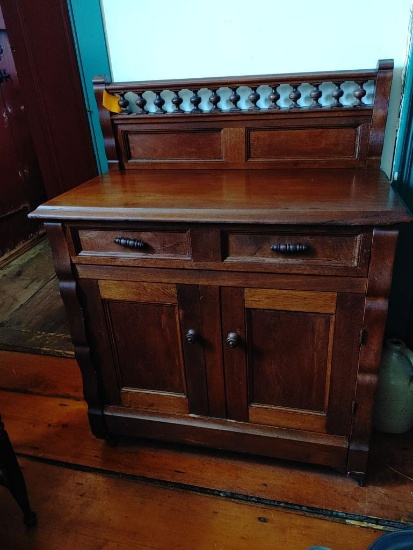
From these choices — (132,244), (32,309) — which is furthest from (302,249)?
(32,309)

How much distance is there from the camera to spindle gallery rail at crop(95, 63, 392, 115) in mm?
1397

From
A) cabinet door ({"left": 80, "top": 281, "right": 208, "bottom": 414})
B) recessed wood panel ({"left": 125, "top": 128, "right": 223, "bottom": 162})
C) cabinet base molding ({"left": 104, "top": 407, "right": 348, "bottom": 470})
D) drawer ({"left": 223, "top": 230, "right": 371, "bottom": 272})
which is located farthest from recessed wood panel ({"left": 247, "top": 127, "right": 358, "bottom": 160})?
cabinet base molding ({"left": 104, "top": 407, "right": 348, "bottom": 470})

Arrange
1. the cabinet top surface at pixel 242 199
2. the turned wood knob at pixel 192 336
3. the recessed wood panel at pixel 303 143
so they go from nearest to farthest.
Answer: the cabinet top surface at pixel 242 199, the turned wood knob at pixel 192 336, the recessed wood panel at pixel 303 143

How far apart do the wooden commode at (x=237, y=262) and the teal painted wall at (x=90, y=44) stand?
111 mm

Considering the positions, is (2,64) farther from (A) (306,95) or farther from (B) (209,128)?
(A) (306,95)

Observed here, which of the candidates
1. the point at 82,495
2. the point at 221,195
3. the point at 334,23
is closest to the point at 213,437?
the point at 82,495

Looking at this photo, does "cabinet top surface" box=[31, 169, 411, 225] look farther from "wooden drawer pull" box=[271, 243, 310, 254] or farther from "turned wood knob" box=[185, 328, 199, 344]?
"turned wood knob" box=[185, 328, 199, 344]

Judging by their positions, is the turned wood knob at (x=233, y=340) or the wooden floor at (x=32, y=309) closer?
the turned wood knob at (x=233, y=340)

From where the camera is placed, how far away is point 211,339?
1358mm

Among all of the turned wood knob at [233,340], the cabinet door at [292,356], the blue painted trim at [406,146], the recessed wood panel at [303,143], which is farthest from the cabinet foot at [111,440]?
the blue painted trim at [406,146]

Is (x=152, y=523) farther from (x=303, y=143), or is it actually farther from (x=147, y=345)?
(x=303, y=143)

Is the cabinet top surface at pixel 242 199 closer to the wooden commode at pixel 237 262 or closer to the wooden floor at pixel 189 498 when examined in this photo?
the wooden commode at pixel 237 262

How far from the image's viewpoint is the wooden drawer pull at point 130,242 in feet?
4.13

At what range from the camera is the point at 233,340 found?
1304 millimetres
